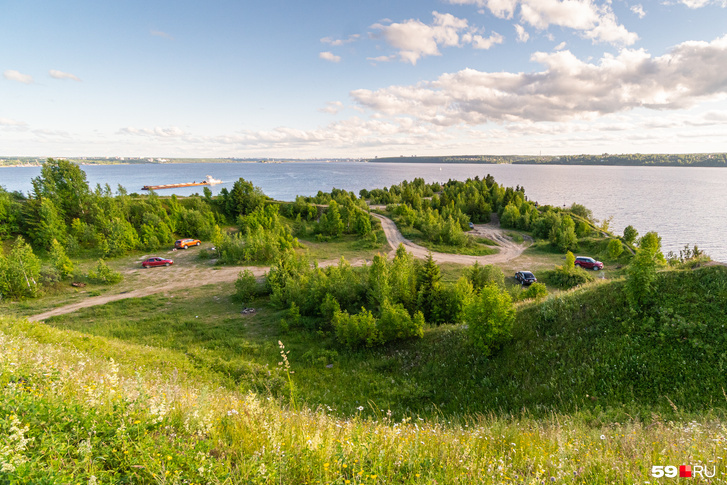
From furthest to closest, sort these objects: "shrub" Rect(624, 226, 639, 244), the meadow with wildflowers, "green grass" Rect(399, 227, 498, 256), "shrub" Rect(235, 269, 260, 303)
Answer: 1. "green grass" Rect(399, 227, 498, 256)
2. "shrub" Rect(624, 226, 639, 244)
3. "shrub" Rect(235, 269, 260, 303)
4. the meadow with wildflowers

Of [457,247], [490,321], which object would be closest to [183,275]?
[490,321]

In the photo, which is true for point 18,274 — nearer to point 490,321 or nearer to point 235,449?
point 235,449

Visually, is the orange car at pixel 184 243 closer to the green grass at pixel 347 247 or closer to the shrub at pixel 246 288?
the green grass at pixel 347 247

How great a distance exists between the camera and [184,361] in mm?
15805

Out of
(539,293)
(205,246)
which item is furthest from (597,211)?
(205,246)

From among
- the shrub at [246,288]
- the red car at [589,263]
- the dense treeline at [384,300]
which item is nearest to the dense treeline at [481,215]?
the red car at [589,263]

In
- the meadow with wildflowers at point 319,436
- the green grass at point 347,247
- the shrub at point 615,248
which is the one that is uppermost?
the meadow with wildflowers at point 319,436

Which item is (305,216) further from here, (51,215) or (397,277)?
(397,277)

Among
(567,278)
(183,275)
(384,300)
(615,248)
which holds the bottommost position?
(183,275)

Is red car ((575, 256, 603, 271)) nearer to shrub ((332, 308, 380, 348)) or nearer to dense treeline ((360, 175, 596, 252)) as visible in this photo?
dense treeline ((360, 175, 596, 252))

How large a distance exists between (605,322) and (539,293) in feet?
35.7

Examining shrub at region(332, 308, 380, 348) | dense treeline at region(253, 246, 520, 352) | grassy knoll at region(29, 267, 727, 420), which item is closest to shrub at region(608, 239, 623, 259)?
dense treeline at region(253, 246, 520, 352)

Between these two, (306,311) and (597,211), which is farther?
(597,211)

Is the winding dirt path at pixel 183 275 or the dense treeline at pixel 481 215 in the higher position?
the dense treeline at pixel 481 215
